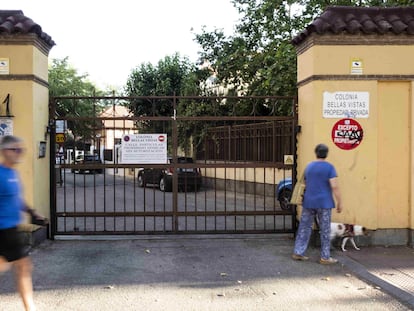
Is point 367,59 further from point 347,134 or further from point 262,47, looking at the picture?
point 262,47

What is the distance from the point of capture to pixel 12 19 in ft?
26.2

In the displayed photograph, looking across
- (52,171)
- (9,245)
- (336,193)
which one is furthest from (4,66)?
(336,193)

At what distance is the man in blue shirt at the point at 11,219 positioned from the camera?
4.50 metres

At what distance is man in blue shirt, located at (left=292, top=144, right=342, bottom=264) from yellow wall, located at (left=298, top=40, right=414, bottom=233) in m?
1.02

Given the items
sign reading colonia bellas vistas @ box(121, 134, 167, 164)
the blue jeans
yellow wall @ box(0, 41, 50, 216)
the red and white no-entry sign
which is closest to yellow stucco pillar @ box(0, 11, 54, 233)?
yellow wall @ box(0, 41, 50, 216)

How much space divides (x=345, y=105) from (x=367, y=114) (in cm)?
39

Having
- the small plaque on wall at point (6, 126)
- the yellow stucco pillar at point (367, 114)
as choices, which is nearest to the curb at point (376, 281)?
the yellow stucco pillar at point (367, 114)

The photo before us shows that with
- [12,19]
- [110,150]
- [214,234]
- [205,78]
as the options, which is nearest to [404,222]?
[214,234]

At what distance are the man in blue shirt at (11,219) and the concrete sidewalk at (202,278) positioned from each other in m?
0.79

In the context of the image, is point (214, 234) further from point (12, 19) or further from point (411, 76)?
point (12, 19)

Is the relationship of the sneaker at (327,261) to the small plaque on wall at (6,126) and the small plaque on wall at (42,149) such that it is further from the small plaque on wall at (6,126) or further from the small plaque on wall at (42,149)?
the small plaque on wall at (6,126)

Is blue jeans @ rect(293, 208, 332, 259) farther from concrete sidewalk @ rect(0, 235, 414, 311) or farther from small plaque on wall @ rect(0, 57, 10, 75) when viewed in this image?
small plaque on wall @ rect(0, 57, 10, 75)

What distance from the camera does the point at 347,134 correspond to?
8.05 metres

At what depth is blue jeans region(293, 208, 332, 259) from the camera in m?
7.10
